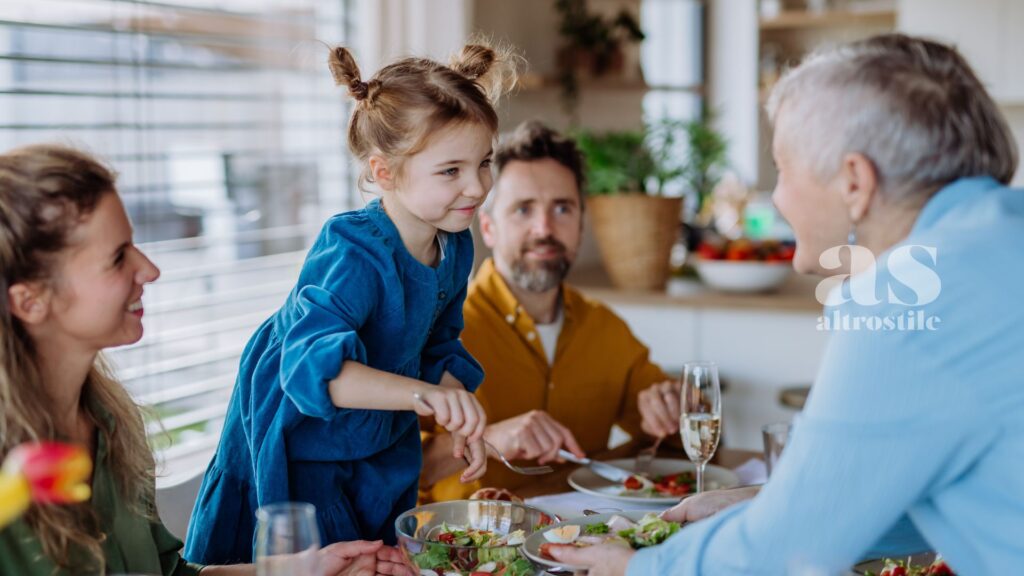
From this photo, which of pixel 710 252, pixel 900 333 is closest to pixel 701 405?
pixel 900 333

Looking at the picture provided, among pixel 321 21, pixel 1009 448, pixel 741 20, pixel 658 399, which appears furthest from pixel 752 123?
pixel 1009 448

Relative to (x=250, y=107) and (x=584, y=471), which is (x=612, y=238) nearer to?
(x=250, y=107)

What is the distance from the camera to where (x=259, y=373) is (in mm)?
1617

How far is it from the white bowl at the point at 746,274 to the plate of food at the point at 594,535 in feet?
7.44

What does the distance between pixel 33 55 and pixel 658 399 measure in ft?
4.96

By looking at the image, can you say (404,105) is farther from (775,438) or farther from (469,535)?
(775,438)

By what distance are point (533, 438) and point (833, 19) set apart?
5.32 metres

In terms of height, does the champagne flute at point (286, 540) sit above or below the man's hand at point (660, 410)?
above

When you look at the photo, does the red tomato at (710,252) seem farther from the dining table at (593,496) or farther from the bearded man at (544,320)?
the dining table at (593,496)

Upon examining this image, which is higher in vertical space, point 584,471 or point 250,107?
point 250,107

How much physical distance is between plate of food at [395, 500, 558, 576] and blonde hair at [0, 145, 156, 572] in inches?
14.9

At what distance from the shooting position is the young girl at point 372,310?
1.56 metres

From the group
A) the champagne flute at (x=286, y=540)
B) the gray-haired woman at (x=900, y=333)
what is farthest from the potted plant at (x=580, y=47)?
the champagne flute at (x=286, y=540)

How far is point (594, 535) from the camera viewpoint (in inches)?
56.2
